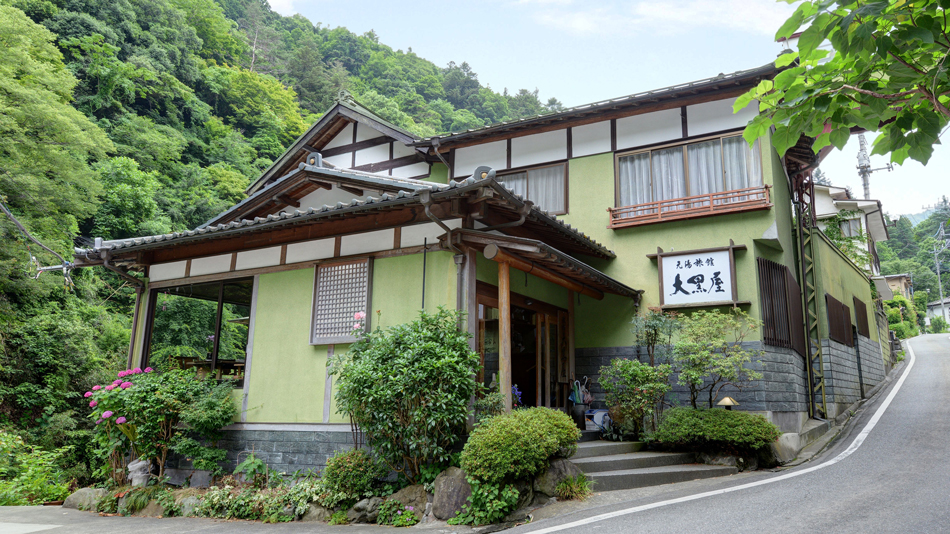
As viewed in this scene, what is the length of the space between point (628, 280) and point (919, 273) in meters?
50.6

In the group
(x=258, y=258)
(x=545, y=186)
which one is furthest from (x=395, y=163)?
(x=258, y=258)

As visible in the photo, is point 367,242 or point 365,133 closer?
point 367,242

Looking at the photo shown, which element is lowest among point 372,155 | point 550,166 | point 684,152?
point 684,152

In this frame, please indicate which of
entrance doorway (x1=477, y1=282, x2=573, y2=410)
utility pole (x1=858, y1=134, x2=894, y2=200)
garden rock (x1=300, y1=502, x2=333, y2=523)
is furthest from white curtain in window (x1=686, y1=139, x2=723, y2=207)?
utility pole (x1=858, y1=134, x2=894, y2=200)

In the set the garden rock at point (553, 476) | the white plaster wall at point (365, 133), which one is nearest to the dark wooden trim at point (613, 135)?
the white plaster wall at point (365, 133)

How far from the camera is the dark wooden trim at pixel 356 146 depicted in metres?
14.5

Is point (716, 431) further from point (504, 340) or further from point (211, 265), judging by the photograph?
point (211, 265)

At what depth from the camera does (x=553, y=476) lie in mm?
7129

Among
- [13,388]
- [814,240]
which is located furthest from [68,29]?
[814,240]

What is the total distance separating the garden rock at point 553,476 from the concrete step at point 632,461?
37 cm

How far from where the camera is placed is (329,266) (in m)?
9.28

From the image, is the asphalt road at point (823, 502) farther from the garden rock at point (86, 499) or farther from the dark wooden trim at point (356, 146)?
the dark wooden trim at point (356, 146)

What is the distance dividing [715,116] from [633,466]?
23.1ft

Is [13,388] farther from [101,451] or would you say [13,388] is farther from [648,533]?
[648,533]
